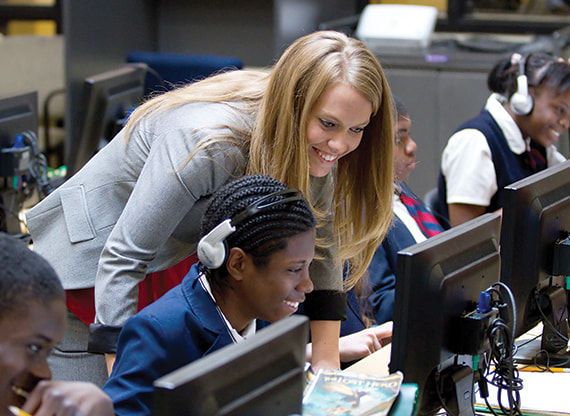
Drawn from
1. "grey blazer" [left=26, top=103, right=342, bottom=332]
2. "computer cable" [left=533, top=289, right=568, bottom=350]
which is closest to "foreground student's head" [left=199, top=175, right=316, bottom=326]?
"grey blazer" [left=26, top=103, right=342, bottom=332]

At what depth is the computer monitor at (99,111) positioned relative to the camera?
2531 millimetres

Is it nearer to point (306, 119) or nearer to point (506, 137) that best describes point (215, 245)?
point (306, 119)

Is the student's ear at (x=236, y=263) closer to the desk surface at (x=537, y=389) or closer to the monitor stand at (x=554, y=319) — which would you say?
the desk surface at (x=537, y=389)

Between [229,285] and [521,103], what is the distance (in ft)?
5.39

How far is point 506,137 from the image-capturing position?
2.77 meters

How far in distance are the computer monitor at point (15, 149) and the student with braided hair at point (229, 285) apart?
120 centimetres

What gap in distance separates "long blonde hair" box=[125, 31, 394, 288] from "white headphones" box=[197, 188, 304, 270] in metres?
0.18

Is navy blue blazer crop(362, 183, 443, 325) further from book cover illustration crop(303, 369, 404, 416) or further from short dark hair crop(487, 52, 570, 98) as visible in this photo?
book cover illustration crop(303, 369, 404, 416)

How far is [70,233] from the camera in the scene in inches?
64.7

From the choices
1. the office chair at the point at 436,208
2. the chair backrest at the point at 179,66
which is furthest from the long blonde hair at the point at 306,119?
the chair backrest at the point at 179,66

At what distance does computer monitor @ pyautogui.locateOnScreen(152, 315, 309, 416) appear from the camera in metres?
0.89

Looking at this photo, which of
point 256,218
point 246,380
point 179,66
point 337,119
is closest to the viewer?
point 246,380

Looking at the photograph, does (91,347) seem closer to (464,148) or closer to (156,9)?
(464,148)

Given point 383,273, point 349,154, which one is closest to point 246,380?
point 349,154
